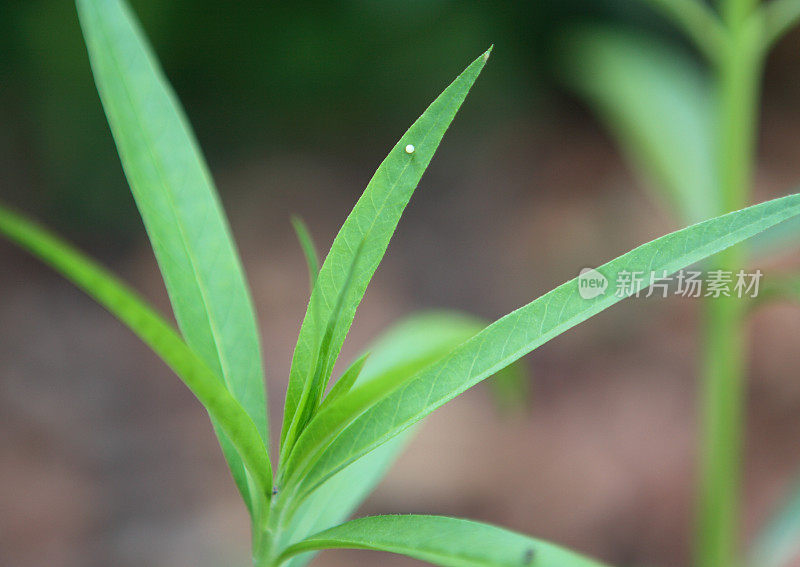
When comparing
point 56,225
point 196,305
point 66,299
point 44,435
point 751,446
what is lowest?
point 196,305

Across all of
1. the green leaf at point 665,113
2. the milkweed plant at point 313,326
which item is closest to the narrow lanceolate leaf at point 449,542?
the milkweed plant at point 313,326

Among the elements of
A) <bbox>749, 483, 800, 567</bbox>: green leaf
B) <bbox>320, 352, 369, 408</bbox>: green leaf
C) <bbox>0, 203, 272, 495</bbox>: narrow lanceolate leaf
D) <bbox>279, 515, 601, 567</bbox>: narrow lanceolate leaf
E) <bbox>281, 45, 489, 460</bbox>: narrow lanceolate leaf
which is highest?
<bbox>749, 483, 800, 567</bbox>: green leaf

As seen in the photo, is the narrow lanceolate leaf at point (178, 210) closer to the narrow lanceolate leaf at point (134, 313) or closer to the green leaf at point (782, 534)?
the narrow lanceolate leaf at point (134, 313)

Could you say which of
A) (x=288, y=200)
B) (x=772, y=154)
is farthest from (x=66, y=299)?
(x=772, y=154)

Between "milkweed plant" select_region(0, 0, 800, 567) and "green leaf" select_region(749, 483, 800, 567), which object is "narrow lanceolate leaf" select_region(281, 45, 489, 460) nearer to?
"milkweed plant" select_region(0, 0, 800, 567)

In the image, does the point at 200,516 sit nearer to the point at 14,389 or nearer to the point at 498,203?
the point at 14,389

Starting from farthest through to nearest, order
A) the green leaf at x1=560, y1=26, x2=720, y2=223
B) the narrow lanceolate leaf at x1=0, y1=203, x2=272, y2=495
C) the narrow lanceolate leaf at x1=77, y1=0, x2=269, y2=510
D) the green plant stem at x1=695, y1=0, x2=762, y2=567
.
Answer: the green leaf at x1=560, y1=26, x2=720, y2=223 < the green plant stem at x1=695, y1=0, x2=762, y2=567 < the narrow lanceolate leaf at x1=77, y1=0, x2=269, y2=510 < the narrow lanceolate leaf at x1=0, y1=203, x2=272, y2=495

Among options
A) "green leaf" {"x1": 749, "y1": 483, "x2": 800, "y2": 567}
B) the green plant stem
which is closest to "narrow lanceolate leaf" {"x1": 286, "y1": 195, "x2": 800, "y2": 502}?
the green plant stem
